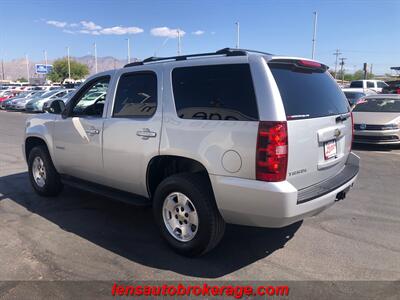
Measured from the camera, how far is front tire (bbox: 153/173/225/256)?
350 cm

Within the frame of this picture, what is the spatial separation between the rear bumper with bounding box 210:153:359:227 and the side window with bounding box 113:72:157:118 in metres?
1.19

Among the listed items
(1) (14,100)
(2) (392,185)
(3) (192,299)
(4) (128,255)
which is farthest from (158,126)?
(1) (14,100)

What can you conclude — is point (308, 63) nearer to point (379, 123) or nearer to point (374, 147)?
point (379, 123)

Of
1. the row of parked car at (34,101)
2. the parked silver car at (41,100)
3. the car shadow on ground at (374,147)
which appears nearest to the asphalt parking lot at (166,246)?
the car shadow on ground at (374,147)

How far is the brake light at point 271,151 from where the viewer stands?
3.09 metres

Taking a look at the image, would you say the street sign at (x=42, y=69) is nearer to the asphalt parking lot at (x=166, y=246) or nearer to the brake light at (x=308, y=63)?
the asphalt parking lot at (x=166, y=246)

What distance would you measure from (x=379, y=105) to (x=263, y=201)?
9556 mm

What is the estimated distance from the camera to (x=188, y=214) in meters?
3.71

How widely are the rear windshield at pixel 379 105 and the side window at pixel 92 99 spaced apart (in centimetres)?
878

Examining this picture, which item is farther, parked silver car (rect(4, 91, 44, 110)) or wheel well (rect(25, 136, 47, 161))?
parked silver car (rect(4, 91, 44, 110))

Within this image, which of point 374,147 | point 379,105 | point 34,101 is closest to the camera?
point 374,147

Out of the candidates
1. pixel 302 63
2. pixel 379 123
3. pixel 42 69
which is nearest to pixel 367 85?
pixel 379 123

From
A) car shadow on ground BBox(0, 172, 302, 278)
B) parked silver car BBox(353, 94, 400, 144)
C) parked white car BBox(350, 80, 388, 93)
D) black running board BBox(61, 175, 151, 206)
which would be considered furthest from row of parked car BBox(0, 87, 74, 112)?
parked white car BBox(350, 80, 388, 93)

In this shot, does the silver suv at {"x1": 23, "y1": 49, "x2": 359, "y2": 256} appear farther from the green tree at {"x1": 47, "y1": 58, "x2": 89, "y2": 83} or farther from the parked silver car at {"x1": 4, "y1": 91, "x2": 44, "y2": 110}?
the green tree at {"x1": 47, "y1": 58, "x2": 89, "y2": 83}
